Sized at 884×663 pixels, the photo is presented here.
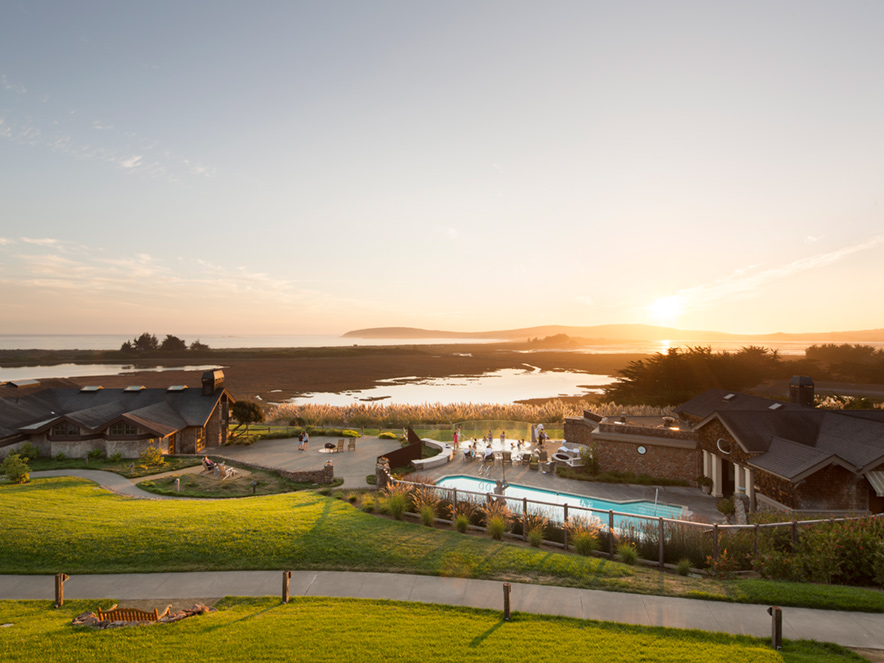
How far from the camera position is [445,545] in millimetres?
13359

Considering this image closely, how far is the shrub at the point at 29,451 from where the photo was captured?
2594 centimetres

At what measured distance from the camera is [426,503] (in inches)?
660

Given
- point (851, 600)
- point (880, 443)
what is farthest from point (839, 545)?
Answer: point (880, 443)

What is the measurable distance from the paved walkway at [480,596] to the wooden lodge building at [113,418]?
17.3 m

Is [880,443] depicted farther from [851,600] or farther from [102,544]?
[102,544]

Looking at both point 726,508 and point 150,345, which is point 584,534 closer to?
point 726,508

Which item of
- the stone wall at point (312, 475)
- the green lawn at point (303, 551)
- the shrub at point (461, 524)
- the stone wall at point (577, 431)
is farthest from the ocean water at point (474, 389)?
the green lawn at point (303, 551)

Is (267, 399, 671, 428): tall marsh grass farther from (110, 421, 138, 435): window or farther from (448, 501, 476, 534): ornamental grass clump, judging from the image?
(448, 501, 476, 534): ornamental grass clump

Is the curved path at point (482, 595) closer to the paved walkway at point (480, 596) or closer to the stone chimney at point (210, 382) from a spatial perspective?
the paved walkway at point (480, 596)

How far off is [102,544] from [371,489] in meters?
9.91

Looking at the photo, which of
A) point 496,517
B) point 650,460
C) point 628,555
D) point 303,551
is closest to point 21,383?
point 303,551

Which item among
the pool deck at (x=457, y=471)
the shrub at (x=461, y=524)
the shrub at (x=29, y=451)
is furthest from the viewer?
the shrub at (x=29, y=451)

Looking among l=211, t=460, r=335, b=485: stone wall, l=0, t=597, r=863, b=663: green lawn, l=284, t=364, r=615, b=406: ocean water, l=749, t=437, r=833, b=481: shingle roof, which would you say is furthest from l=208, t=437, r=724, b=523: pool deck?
l=284, t=364, r=615, b=406: ocean water

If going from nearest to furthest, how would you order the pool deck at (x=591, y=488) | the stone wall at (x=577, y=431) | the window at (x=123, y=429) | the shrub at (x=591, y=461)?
the pool deck at (x=591, y=488) → the shrub at (x=591, y=461) → the window at (x=123, y=429) → the stone wall at (x=577, y=431)
